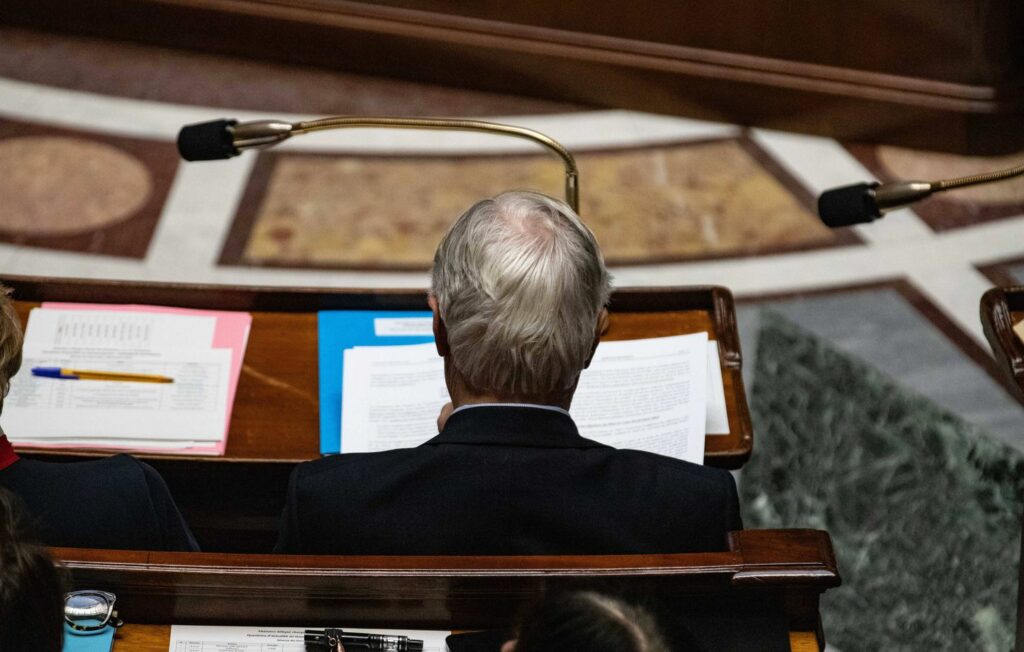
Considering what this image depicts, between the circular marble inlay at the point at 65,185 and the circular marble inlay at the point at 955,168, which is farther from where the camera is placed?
the circular marble inlay at the point at 955,168

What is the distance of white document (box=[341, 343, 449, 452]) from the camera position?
2438mm

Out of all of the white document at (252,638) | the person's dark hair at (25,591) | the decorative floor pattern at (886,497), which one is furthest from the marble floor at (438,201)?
the person's dark hair at (25,591)

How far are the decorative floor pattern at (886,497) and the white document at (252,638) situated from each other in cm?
165

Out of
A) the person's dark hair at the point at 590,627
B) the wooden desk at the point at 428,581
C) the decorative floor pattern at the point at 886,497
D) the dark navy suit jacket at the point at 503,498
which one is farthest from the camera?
the decorative floor pattern at the point at 886,497

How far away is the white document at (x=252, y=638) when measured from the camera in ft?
6.02

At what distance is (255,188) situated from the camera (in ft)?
16.4

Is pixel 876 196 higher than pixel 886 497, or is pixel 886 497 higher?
pixel 876 196

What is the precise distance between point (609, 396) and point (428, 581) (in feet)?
2.72

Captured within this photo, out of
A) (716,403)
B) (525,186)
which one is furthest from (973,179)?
(525,186)

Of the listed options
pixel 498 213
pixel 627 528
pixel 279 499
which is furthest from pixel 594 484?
pixel 279 499

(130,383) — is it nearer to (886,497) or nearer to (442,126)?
(442,126)

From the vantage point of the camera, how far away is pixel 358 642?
1.82 m

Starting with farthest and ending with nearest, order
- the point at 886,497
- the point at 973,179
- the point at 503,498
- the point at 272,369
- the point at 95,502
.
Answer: the point at 886,497, the point at 272,369, the point at 973,179, the point at 95,502, the point at 503,498

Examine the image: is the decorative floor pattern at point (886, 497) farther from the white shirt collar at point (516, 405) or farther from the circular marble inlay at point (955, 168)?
the white shirt collar at point (516, 405)
